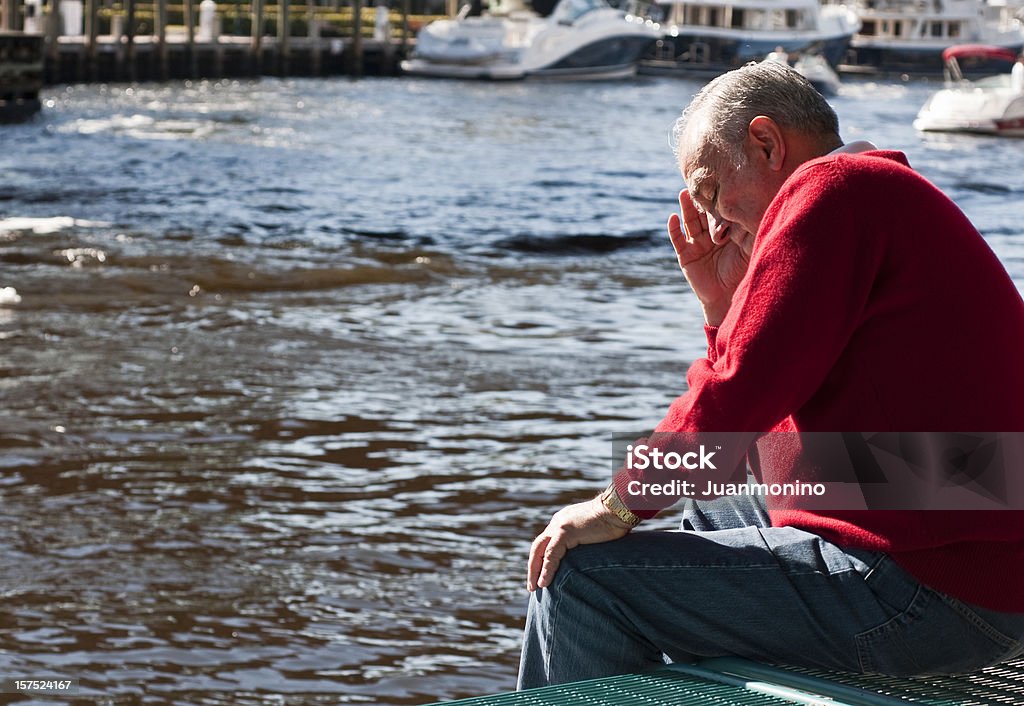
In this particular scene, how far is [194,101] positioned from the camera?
28.8 m

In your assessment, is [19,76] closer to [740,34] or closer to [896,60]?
[740,34]

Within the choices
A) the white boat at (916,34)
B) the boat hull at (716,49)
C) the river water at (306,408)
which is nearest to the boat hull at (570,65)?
the boat hull at (716,49)

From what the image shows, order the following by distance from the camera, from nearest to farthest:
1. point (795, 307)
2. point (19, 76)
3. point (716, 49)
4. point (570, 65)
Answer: point (795, 307) < point (19, 76) < point (570, 65) < point (716, 49)

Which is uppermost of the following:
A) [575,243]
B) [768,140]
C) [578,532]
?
[768,140]

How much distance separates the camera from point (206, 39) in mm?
37500

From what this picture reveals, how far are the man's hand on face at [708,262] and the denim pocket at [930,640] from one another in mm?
622

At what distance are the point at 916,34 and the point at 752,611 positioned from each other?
49352 millimetres

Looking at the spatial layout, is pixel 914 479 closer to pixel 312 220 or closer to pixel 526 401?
pixel 526 401

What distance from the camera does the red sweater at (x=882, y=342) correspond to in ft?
6.13

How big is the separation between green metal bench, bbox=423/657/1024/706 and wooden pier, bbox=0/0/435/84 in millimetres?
25242

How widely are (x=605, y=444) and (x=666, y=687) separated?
12.8ft

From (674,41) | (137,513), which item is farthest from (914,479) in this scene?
(674,41)

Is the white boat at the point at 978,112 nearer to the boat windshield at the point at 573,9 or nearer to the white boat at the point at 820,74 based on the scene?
the white boat at the point at 820,74

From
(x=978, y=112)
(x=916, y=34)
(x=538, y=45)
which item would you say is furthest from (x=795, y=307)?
(x=916, y=34)
